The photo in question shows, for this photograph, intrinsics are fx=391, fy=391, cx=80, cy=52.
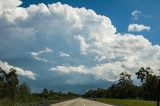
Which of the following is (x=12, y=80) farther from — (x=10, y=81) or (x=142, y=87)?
(x=142, y=87)

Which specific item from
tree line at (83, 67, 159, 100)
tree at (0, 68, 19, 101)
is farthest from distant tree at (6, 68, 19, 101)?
tree line at (83, 67, 159, 100)

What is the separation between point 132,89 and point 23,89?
233 feet

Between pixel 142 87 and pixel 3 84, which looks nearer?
pixel 3 84

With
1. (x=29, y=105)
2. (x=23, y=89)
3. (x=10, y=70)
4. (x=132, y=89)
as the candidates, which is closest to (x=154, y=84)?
(x=132, y=89)

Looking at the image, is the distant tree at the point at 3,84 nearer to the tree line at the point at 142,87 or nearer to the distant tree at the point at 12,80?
the distant tree at the point at 12,80

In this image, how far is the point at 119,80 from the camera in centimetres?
19238

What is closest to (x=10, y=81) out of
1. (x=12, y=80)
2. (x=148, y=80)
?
(x=12, y=80)

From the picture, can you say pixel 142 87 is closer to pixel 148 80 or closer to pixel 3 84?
pixel 148 80

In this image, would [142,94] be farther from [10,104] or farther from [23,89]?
[10,104]

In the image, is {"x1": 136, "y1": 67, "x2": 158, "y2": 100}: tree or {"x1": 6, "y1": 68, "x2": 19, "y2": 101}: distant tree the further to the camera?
{"x1": 136, "y1": 67, "x2": 158, "y2": 100}: tree

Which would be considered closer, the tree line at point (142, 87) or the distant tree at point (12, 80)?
the distant tree at point (12, 80)

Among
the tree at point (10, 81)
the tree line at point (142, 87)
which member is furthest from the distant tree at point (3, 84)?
the tree line at point (142, 87)

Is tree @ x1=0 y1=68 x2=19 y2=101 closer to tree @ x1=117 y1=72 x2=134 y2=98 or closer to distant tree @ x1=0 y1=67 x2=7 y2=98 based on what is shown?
distant tree @ x1=0 y1=67 x2=7 y2=98

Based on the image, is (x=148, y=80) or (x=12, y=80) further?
(x=148, y=80)
